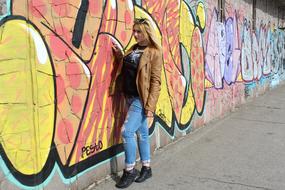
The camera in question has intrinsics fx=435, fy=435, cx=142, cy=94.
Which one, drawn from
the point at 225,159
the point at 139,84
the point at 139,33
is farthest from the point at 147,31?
the point at 225,159

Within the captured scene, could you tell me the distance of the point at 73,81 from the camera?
13.4 feet

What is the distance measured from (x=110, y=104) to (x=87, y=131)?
0.52 metres

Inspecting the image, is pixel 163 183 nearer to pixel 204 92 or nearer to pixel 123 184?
pixel 123 184

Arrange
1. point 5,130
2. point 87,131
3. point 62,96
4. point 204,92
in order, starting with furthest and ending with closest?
point 204,92 → point 87,131 → point 62,96 → point 5,130

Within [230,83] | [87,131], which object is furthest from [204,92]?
[87,131]

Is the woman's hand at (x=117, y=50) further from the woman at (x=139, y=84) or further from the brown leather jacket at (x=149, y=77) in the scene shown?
the brown leather jacket at (x=149, y=77)

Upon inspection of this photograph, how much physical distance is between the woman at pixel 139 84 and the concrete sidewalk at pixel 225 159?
18.1 inches

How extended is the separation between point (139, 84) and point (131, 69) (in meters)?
0.22

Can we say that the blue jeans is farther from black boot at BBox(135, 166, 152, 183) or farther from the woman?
black boot at BBox(135, 166, 152, 183)

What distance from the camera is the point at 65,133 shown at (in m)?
4.00

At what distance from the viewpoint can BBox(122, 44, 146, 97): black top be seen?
4.48 m

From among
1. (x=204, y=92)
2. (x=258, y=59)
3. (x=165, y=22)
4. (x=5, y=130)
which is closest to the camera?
(x=5, y=130)

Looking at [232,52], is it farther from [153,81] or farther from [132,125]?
[132,125]

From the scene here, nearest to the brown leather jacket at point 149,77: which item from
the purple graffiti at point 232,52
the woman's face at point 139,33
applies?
the woman's face at point 139,33
